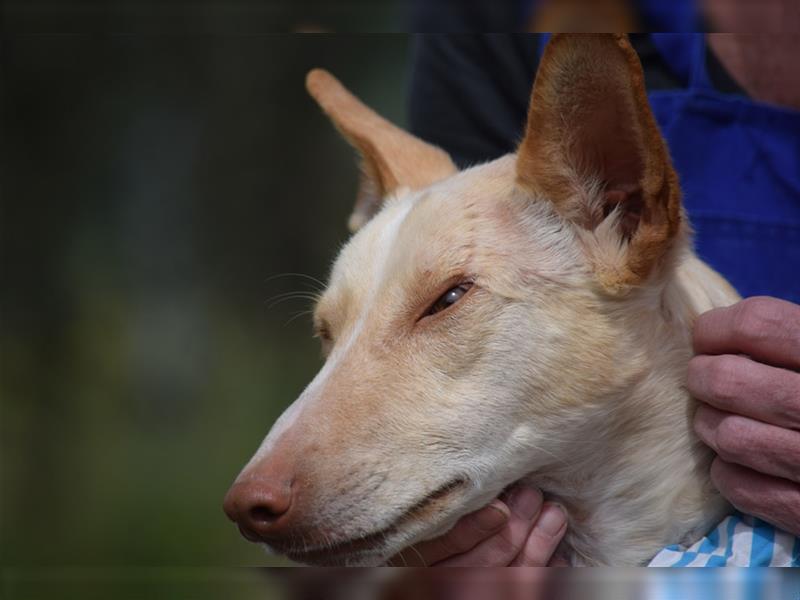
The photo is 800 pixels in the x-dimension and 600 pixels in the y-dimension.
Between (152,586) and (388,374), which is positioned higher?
(388,374)

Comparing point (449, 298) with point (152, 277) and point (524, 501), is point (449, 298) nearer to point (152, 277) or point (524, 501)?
point (524, 501)

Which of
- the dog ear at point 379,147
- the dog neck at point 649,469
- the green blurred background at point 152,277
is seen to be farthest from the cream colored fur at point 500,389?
the green blurred background at point 152,277

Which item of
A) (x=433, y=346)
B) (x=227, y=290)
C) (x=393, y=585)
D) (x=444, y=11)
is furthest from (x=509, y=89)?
(x=227, y=290)

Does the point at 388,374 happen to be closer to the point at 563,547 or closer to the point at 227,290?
the point at 563,547

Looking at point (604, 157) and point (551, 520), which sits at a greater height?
point (604, 157)

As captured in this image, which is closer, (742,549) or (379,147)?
(742,549)

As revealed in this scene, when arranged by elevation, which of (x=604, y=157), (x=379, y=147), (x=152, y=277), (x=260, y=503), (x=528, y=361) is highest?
(x=604, y=157)

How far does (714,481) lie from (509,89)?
1.30 meters

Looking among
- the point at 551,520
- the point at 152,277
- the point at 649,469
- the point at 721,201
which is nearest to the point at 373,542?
the point at 551,520

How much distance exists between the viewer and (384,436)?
1.28 meters

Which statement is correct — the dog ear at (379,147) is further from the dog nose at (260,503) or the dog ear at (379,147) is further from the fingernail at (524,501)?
the dog nose at (260,503)

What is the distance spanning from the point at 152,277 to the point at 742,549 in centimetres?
448

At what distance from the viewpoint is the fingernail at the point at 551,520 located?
1.46 metres

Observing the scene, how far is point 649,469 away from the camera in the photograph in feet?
4.78
